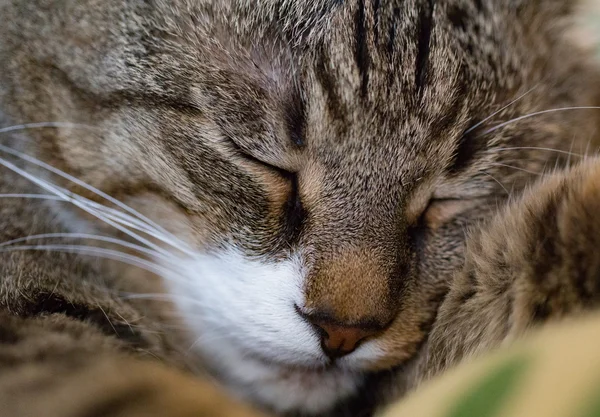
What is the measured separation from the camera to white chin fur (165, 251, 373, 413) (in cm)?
80

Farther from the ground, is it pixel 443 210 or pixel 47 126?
pixel 443 210

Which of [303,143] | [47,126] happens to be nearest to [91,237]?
[47,126]

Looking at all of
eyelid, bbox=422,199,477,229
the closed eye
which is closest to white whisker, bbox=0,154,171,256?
the closed eye

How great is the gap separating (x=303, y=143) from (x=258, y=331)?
25cm

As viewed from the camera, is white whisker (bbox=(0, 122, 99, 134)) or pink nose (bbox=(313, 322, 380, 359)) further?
white whisker (bbox=(0, 122, 99, 134))

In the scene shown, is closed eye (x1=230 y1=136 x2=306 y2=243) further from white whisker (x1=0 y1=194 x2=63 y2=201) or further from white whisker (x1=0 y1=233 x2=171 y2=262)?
white whisker (x1=0 y1=194 x2=63 y2=201)

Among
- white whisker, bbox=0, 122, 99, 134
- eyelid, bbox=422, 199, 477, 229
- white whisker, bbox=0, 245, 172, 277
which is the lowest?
white whisker, bbox=0, 245, 172, 277

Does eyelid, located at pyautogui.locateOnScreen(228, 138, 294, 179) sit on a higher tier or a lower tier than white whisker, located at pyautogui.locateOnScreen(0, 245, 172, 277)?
higher

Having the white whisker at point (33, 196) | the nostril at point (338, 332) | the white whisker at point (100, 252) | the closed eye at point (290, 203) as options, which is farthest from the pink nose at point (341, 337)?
the white whisker at point (33, 196)

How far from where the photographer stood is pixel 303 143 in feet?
2.67

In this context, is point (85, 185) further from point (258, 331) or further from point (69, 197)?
point (258, 331)

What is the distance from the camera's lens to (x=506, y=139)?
87 cm

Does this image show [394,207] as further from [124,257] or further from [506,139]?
[124,257]

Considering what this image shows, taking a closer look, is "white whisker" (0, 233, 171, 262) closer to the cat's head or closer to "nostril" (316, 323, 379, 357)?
the cat's head
